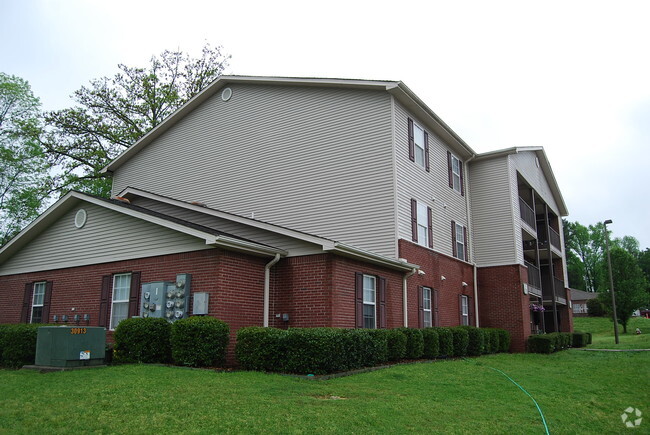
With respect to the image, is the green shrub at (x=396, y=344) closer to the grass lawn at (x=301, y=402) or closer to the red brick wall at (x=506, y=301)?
the grass lawn at (x=301, y=402)

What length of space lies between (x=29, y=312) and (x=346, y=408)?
1526 centimetres

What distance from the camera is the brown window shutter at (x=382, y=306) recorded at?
649 inches

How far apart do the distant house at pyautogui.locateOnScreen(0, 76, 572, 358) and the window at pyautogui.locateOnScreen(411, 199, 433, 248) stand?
0.26 feet

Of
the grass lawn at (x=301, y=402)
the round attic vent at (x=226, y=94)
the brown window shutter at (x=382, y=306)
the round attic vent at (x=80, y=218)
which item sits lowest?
the grass lawn at (x=301, y=402)

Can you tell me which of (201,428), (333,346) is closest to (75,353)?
(333,346)

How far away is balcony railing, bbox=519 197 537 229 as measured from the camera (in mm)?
26180

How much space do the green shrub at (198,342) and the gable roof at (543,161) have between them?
52.8 feet

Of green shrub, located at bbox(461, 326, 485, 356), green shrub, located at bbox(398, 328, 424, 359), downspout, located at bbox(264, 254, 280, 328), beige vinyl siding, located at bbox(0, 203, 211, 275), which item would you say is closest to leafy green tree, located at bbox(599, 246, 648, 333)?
green shrub, located at bbox(461, 326, 485, 356)

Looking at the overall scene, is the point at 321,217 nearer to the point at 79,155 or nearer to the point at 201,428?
the point at 201,428

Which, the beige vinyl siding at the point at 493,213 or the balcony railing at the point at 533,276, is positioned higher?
the beige vinyl siding at the point at 493,213

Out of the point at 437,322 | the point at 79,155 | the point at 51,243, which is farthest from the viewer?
the point at 79,155

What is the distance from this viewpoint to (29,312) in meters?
19.2

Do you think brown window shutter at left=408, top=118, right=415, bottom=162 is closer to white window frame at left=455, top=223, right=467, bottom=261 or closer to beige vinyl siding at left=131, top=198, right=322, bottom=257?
white window frame at left=455, top=223, right=467, bottom=261

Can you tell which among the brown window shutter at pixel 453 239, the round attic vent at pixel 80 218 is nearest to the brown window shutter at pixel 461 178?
the brown window shutter at pixel 453 239
